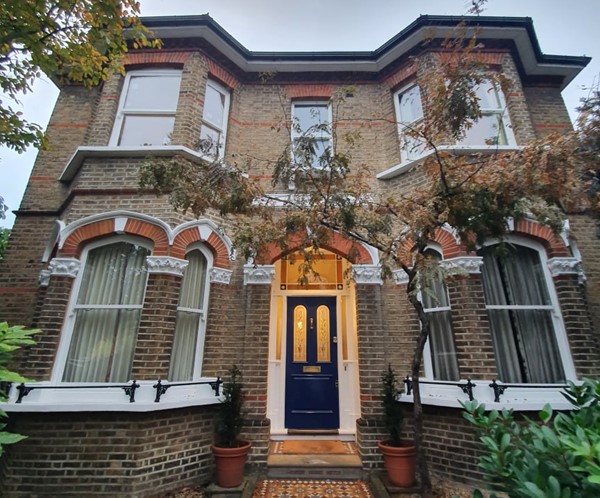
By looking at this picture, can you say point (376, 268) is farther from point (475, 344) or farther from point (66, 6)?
point (66, 6)

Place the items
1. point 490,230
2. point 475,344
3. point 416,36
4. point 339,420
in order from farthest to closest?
point 416,36 → point 339,420 → point 475,344 → point 490,230

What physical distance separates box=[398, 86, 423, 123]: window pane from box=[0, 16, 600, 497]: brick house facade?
0.26 ft

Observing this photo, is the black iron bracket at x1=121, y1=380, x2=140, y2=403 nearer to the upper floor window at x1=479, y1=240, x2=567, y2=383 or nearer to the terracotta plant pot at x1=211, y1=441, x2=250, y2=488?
the terracotta plant pot at x1=211, y1=441, x2=250, y2=488

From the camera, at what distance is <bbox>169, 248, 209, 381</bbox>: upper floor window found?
16.3 ft

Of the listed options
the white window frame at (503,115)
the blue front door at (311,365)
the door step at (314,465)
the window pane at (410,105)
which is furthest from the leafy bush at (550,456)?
the window pane at (410,105)

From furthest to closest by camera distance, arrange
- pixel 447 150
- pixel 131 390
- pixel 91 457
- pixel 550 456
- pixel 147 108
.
→ pixel 147 108 → pixel 447 150 → pixel 131 390 → pixel 91 457 → pixel 550 456

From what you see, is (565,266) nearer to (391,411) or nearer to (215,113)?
(391,411)

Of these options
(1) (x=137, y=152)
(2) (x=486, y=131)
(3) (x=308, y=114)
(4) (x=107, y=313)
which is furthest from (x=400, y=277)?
(1) (x=137, y=152)

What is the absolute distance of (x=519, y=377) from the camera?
15.2 feet

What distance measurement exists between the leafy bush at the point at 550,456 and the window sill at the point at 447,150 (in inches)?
158

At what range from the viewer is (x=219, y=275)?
17.8ft

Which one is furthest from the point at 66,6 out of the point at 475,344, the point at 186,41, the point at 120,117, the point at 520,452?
the point at 475,344

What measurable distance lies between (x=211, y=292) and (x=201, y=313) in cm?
38

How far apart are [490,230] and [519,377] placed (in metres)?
2.59
